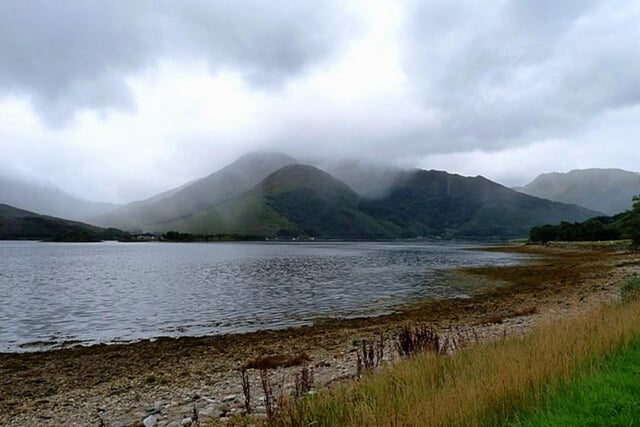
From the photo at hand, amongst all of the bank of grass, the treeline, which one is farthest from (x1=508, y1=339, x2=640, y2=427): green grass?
the treeline

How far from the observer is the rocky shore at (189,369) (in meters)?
12.5

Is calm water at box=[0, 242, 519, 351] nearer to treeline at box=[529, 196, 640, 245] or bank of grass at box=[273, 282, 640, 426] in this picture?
bank of grass at box=[273, 282, 640, 426]

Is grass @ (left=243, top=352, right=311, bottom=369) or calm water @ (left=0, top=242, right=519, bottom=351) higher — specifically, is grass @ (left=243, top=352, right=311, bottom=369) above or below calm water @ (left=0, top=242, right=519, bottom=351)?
above

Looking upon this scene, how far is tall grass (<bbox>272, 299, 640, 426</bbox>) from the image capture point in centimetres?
629

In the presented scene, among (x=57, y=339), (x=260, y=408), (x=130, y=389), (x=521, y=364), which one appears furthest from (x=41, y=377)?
(x=521, y=364)

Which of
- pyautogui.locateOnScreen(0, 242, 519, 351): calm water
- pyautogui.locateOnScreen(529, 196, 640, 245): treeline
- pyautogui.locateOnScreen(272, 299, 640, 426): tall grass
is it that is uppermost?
pyautogui.locateOnScreen(529, 196, 640, 245): treeline

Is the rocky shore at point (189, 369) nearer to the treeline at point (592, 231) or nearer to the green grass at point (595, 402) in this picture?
the green grass at point (595, 402)

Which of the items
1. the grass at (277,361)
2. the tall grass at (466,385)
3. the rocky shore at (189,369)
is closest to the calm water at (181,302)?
the rocky shore at (189,369)

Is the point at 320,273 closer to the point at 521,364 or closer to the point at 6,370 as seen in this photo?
the point at 6,370

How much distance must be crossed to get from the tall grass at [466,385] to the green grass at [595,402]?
0.26 metres

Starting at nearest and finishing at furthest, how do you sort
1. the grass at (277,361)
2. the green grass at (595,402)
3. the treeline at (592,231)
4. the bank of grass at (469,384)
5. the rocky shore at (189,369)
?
1. the green grass at (595,402)
2. the bank of grass at (469,384)
3. the rocky shore at (189,369)
4. the grass at (277,361)
5. the treeline at (592,231)

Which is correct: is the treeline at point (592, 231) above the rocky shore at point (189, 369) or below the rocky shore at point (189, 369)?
above

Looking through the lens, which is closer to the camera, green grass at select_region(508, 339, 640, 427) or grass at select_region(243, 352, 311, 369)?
green grass at select_region(508, 339, 640, 427)

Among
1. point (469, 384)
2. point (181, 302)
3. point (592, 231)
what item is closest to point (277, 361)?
point (469, 384)
